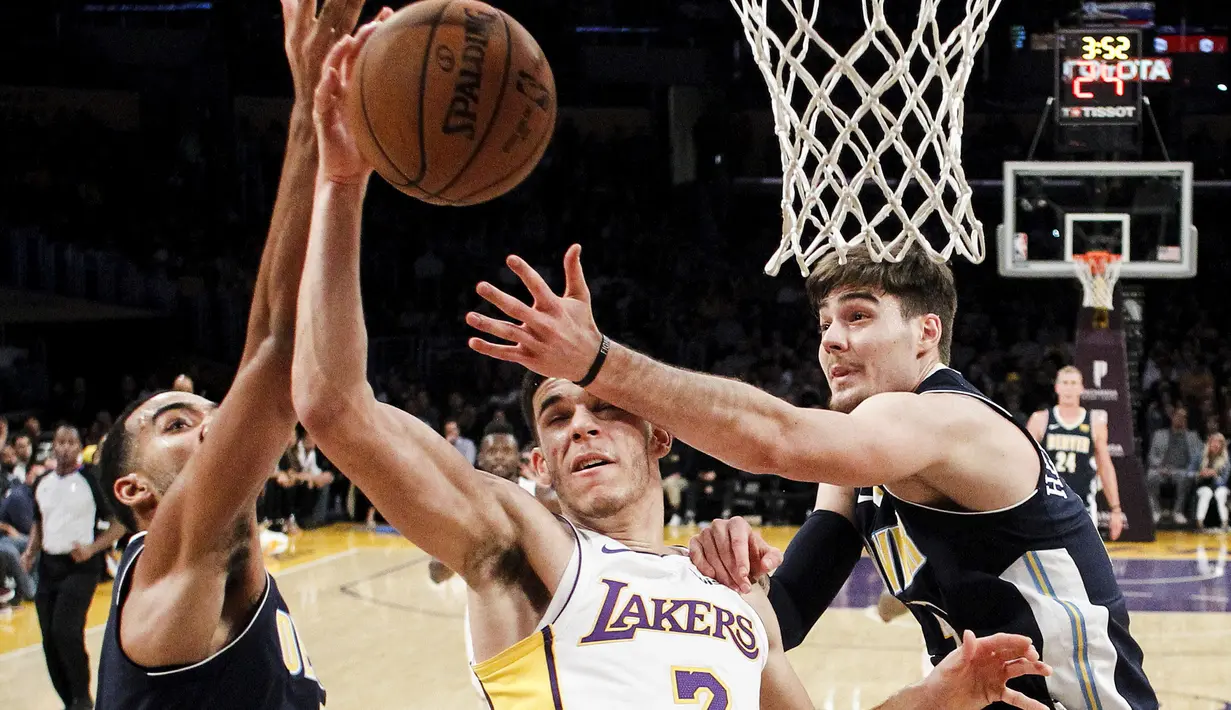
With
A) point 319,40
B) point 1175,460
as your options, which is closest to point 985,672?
point 319,40

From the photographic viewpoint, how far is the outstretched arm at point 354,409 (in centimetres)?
196

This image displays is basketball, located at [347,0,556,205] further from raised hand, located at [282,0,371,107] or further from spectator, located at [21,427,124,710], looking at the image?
spectator, located at [21,427,124,710]

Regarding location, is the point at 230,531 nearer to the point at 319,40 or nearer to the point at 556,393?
the point at 556,393

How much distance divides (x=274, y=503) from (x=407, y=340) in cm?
415

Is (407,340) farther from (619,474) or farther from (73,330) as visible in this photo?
(619,474)

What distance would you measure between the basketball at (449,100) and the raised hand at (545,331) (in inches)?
14.9

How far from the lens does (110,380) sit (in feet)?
54.6

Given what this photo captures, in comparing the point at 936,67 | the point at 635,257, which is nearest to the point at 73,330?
the point at 635,257

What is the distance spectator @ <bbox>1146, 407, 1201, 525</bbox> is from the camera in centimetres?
1269

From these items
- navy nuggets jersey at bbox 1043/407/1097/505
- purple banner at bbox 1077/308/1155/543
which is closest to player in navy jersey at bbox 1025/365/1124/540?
navy nuggets jersey at bbox 1043/407/1097/505

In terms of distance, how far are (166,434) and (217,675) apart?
578mm

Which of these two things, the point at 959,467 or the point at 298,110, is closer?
the point at 298,110

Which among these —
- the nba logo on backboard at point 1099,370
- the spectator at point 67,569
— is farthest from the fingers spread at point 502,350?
the nba logo on backboard at point 1099,370

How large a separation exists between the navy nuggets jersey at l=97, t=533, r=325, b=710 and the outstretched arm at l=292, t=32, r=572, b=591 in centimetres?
40
